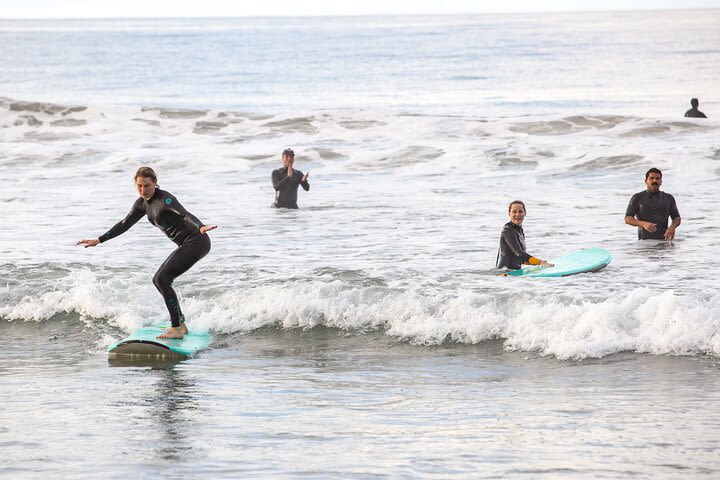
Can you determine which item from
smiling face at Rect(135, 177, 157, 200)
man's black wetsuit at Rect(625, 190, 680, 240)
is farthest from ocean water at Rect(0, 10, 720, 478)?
smiling face at Rect(135, 177, 157, 200)

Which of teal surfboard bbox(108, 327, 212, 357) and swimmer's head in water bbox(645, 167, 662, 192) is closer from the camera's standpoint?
teal surfboard bbox(108, 327, 212, 357)

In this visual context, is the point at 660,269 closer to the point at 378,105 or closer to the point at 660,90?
the point at 378,105

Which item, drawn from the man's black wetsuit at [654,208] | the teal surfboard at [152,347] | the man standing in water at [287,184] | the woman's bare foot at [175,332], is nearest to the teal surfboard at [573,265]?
the man's black wetsuit at [654,208]

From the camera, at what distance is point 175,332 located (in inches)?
372

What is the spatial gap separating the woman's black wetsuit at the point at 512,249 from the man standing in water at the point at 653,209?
7.03ft

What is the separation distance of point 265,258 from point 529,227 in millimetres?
4744

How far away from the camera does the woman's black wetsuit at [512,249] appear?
11305 millimetres

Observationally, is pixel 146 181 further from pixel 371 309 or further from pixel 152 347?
pixel 371 309

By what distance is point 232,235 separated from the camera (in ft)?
51.5

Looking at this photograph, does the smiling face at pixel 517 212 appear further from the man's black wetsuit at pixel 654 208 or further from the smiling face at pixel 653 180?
the smiling face at pixel 653 180

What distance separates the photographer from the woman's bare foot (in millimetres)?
9367

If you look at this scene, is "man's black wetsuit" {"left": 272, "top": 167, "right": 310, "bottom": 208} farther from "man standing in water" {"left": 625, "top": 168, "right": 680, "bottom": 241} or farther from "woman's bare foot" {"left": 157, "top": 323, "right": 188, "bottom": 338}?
"woman's bare foot" {"left": 157, "top": 323, "right": 188, "bottom": 338}

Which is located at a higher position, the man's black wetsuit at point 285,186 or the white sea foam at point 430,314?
the man's black wetsuit at point 285,186

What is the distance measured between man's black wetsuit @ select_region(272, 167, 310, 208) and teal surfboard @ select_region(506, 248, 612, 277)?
6.14m
